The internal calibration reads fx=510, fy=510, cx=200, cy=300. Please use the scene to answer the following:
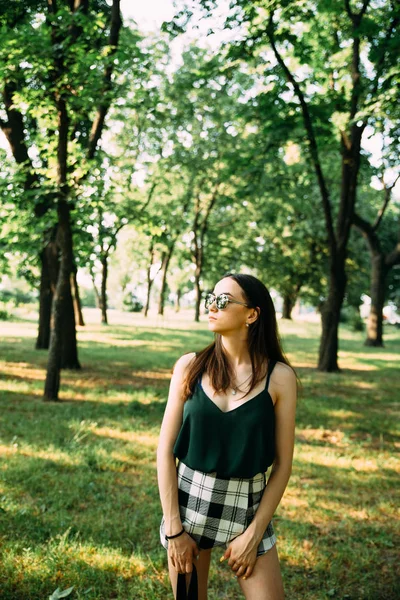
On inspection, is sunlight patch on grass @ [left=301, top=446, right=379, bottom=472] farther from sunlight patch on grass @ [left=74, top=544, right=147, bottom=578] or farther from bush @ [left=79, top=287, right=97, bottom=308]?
bush @ [left=79, top=287, right=97, bottom=308]

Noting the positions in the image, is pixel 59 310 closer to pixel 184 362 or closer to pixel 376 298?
pixel 184 362

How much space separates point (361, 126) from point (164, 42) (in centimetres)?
1285

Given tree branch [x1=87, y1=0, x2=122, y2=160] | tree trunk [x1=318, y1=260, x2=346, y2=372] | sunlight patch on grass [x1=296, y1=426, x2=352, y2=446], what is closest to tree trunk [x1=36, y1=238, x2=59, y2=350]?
tree branch [x1=87, y1=0, x2=122, y2=160]

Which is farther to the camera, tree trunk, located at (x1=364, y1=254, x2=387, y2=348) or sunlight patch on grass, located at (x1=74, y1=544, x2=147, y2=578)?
tree trunk, located at (x1=364, y1=254, x2=387, y2=348)

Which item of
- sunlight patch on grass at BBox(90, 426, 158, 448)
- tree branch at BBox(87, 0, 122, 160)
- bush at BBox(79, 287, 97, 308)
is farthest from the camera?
bush at BBox(79, 287, 97, 308)

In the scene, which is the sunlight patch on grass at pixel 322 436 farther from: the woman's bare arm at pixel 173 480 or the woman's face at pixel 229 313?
the woman's face at pixel 229 313

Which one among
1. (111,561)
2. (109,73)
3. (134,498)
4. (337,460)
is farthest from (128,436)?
(109,73)

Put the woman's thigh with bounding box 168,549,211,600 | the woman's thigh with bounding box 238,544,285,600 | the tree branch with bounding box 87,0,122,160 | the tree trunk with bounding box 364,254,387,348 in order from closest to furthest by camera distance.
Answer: the woman's thigh with bounding box 238,544,285,600, the woman's thigh with bounding box 168,549,211,600, the tree branch with bounding box 87,0,122,160, the tree trunk with bounding box 364,254,387,348

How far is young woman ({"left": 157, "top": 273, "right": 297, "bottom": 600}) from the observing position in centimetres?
232

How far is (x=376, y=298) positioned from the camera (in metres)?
25.2

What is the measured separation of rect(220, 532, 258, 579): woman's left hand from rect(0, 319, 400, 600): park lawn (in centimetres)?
169

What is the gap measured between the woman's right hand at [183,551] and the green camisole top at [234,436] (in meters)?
0.33

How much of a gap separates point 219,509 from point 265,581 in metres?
0.37

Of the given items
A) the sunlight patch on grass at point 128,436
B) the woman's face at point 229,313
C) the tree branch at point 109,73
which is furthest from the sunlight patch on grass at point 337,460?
the tree branch at point 109,73
